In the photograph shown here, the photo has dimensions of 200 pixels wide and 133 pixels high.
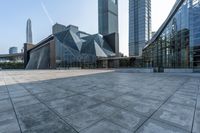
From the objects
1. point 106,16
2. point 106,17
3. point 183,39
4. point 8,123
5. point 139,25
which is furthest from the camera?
point 106,16

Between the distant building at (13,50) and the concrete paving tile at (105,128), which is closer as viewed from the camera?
the concrete paving tile at (105,128)

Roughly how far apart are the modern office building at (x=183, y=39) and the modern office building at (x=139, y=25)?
163 feet

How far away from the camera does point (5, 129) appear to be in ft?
8.13

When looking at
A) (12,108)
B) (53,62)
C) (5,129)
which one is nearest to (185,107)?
(5,129)

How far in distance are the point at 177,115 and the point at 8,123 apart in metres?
4.16

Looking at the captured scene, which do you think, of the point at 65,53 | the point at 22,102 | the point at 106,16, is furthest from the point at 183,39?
the point at 106,16

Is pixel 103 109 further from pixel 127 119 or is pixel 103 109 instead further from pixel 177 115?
pixel 177 115

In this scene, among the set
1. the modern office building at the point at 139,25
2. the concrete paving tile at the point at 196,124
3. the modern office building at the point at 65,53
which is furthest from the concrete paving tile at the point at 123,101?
the modern office building at the point at 139,25

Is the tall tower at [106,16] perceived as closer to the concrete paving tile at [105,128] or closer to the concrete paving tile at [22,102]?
the concrete paving tile at [22,102]

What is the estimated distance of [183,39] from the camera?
2362 cm

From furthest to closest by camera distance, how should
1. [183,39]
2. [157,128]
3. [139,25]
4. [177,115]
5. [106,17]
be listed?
1. [106,17]
2. [139,25]
3. [183,39]
4. [177,115]
5. [157,128]

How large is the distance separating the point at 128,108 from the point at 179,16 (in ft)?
98.2

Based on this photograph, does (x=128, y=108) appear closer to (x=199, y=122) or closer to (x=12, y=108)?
(x=199, y=122)

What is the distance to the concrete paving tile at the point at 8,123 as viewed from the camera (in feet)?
7.99
